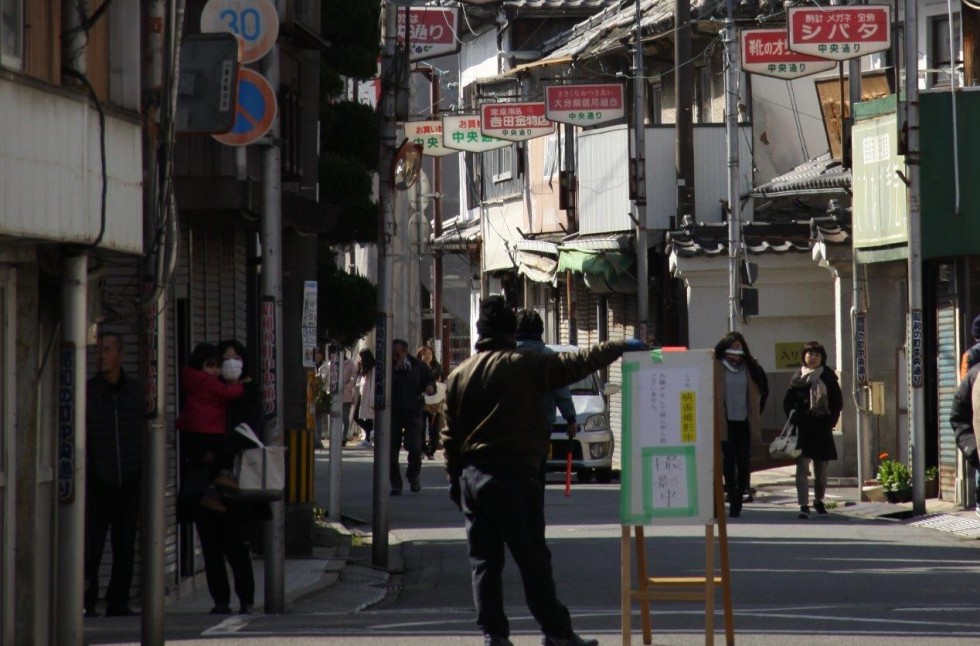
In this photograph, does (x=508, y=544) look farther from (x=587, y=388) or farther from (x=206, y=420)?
(x=587, y=388)

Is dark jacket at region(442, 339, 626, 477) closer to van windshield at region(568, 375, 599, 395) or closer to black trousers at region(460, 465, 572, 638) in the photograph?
black trousers at region(460, 465, 572, 638)

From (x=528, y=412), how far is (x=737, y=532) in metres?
8.56

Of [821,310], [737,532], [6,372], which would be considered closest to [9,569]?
[6,372]

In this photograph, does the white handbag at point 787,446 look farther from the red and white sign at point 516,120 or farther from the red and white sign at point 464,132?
the red and white sign at point 516,120

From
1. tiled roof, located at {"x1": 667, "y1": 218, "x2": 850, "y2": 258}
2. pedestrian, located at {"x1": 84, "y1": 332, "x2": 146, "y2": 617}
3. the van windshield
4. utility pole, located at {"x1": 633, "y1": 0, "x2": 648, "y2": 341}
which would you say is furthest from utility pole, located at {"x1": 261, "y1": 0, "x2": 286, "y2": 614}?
utility pole, located at {"x1": 633, "y1": 0, "x2": 648, "y2": 341}

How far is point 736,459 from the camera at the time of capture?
2042 cm

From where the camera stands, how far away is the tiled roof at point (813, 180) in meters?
28.6

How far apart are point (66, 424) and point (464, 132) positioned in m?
21.5

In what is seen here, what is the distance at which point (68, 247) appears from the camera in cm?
1009

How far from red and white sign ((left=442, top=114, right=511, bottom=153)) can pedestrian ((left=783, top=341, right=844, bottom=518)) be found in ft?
36.9

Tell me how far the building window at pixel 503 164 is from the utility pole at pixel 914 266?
24812 mm

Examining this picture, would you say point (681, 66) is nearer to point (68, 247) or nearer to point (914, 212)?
point (914, 212)

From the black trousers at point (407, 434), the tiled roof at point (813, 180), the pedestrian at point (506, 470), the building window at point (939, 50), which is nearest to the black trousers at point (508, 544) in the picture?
the pedestrian at point (506, 470)

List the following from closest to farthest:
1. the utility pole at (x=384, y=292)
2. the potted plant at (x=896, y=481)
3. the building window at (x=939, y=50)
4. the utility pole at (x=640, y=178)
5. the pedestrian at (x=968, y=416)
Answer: the pedestrian at (x=968, y=416), the utility pole at (x=384, y=292), the potted plant at (x=896, y=481), the building window at (x=939, y=50), the utility pole at (x=640, y=178)
